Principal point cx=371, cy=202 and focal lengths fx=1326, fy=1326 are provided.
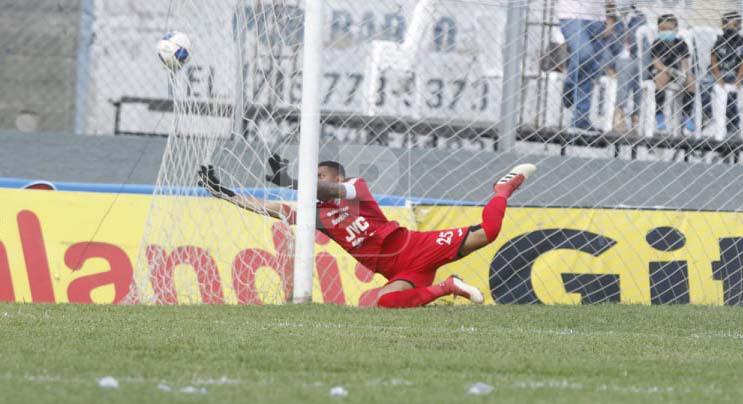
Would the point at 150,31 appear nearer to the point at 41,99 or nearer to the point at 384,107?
the point at 41,99

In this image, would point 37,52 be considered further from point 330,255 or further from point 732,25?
point 732,25

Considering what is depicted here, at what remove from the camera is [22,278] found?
35.3 feet

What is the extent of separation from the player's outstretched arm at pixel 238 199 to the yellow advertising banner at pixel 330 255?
0.29 metres

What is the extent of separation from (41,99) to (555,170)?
5.01 metres

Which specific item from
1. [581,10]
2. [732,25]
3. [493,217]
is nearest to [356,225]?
[493,217]

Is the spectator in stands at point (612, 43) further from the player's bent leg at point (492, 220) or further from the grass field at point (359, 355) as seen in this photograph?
the grass field at point (359, 355)

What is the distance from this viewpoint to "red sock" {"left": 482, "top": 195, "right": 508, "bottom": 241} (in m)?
9.81

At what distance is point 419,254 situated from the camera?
33.1 ft

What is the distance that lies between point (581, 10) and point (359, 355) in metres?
6.35

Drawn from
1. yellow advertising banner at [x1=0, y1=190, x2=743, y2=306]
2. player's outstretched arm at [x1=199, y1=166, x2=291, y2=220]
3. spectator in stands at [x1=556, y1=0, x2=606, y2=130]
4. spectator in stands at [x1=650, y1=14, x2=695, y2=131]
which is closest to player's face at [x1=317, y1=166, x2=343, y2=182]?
player's outstretched arm at [x1=199, y1=166, x2=291, y2=220]

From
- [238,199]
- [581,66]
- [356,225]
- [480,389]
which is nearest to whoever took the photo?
[480,389]

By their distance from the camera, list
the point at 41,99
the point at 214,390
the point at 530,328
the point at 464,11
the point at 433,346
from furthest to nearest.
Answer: the point at 41,99 < the point at 464,11 < the point at 530,328 < the point at 433,346 < the point at 214,390

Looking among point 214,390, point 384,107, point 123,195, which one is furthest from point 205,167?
point 214,390

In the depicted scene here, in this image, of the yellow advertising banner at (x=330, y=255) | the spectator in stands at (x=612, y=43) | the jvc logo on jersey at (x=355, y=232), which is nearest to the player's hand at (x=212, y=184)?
the yellow advertising banner at (x=330, y=255)
